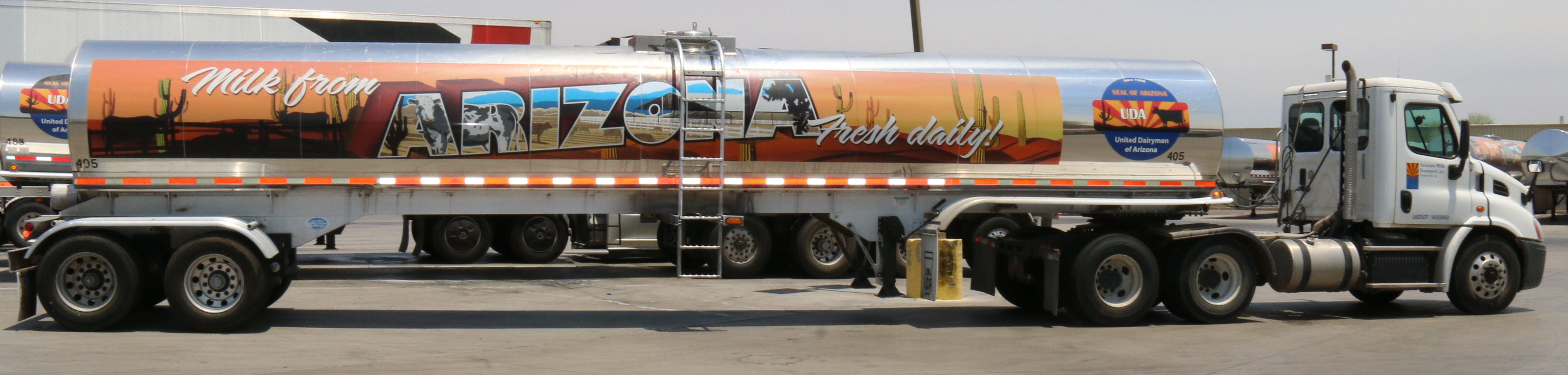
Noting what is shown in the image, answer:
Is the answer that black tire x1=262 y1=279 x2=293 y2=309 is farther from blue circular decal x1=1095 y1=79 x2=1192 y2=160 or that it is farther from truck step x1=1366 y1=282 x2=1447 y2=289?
truck step x1=1366 y1=282 x2=1447 y2=289

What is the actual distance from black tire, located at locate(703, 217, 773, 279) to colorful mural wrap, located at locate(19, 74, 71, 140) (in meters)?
8.94

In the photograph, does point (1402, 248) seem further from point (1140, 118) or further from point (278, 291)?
point (278, 291)

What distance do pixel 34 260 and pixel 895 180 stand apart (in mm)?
7135

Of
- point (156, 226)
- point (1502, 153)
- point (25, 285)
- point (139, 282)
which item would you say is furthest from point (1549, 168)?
point (25, 285)

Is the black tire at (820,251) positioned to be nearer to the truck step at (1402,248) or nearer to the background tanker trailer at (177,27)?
the background tanker trailer at (177,27)

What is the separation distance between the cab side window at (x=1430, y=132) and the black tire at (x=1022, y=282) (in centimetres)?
363

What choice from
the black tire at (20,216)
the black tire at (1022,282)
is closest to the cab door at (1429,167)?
the black tire at (1022,282)

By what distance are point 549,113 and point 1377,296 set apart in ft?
28.3

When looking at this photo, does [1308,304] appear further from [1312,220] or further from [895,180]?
[895,180]

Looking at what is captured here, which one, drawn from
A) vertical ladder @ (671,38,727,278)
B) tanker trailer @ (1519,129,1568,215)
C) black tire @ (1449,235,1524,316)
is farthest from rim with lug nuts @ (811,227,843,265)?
tanker trailer @ (1519,129,1568,215)

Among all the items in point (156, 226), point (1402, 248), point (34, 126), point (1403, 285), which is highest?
point (34, 126)

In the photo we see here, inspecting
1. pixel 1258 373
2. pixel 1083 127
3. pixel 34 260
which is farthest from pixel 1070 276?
pixel 34 260

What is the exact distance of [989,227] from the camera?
582 inches

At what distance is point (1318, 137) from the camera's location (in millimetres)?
11211
